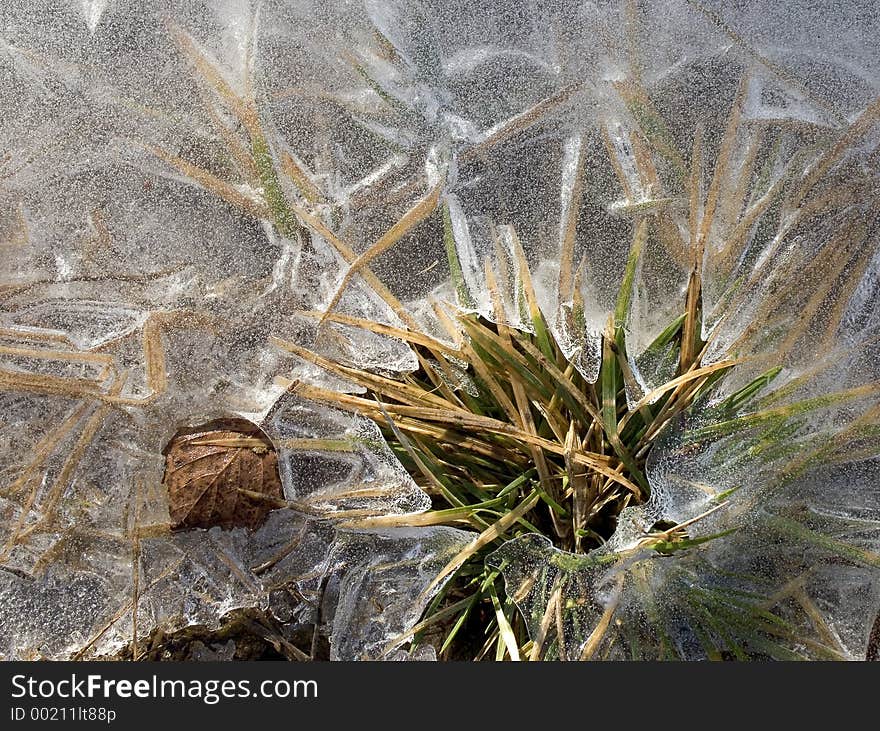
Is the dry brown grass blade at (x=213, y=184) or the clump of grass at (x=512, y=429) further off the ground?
the dry brown grass blade at (x=213, y=184)

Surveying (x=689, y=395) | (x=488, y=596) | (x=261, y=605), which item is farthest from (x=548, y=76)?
(x=261, y=605)

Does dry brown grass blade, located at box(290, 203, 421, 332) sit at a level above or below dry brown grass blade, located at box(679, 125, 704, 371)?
above

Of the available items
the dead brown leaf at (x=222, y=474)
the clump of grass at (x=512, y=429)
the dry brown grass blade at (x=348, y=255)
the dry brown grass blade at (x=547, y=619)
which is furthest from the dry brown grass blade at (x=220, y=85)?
the dry brown grass blade at (x=547, y=619)

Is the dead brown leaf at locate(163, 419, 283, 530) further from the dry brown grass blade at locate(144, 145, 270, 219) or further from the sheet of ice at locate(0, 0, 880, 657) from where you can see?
the dry brown grass blade at locate(144, 145, 270, 219)

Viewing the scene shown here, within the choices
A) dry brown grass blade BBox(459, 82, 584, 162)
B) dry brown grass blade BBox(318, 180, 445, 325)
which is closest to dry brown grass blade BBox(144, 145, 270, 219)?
dry brown grass blade BBox(318, 180, 445, 325)

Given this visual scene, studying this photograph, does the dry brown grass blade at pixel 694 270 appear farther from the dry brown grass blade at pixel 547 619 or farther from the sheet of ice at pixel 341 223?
the dry brown grass blade at pixel 547 619

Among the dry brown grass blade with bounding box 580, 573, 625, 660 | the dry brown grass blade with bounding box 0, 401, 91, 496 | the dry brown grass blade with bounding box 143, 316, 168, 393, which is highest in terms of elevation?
the dry brown grass blade with bounding box 143, 316, 168, 393

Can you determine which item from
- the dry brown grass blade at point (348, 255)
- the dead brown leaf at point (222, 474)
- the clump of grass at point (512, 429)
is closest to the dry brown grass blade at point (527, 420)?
the clump of grass at point (512, 429)

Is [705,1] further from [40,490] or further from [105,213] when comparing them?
[40,490]

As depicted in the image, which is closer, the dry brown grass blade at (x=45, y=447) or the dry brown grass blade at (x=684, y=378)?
the dry brown grass blade at (x=684, y=378)

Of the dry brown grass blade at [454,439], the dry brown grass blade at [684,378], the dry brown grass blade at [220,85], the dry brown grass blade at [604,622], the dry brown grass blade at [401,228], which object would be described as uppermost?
the dry brown grass blade at [220,85]
